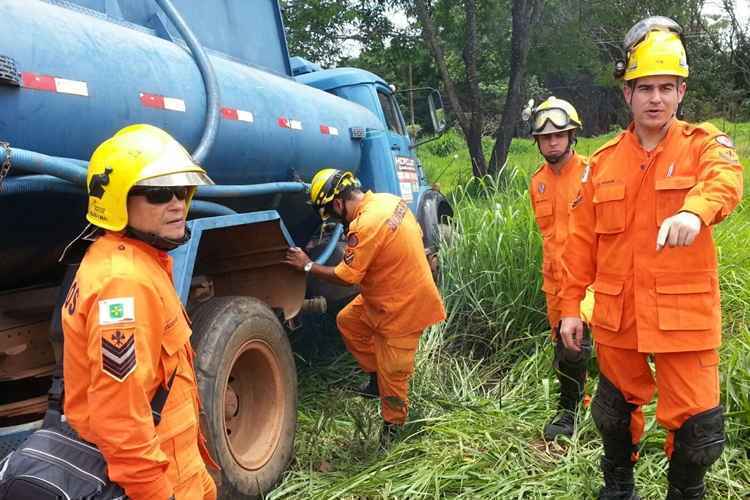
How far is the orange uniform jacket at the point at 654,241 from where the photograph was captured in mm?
2326

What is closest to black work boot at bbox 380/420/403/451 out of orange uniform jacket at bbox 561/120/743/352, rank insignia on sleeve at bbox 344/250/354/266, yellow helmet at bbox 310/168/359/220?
rank insignia on sleeve at bbox 344/250/354/266

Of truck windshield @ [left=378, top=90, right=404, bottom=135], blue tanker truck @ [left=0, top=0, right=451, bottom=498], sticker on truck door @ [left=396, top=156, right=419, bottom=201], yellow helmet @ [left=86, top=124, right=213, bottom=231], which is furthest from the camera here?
truck windshield @ [left=378, top=90, right=404, bottom=135]

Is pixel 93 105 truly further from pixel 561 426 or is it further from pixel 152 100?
pixel 561 426

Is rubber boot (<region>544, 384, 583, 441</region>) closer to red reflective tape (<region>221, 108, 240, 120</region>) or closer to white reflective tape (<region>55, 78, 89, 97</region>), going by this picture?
red reflective tape (<region>221, 108, 240, 120</region>)

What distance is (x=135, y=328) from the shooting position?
1.72m

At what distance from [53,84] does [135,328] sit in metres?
1.02

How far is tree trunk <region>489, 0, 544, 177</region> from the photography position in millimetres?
9578

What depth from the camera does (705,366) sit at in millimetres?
2400

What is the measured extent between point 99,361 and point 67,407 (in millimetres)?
252

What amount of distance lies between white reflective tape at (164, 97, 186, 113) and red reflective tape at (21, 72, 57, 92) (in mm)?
A: 573

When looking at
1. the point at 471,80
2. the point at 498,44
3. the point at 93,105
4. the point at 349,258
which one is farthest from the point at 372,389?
the point at 498,44

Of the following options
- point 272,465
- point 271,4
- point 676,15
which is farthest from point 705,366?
point 676,15

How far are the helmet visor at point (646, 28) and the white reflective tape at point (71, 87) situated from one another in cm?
205

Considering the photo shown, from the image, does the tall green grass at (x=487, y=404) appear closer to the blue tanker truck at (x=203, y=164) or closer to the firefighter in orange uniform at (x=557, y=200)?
the firefighter in orange uniform at (x=557, y=200)
